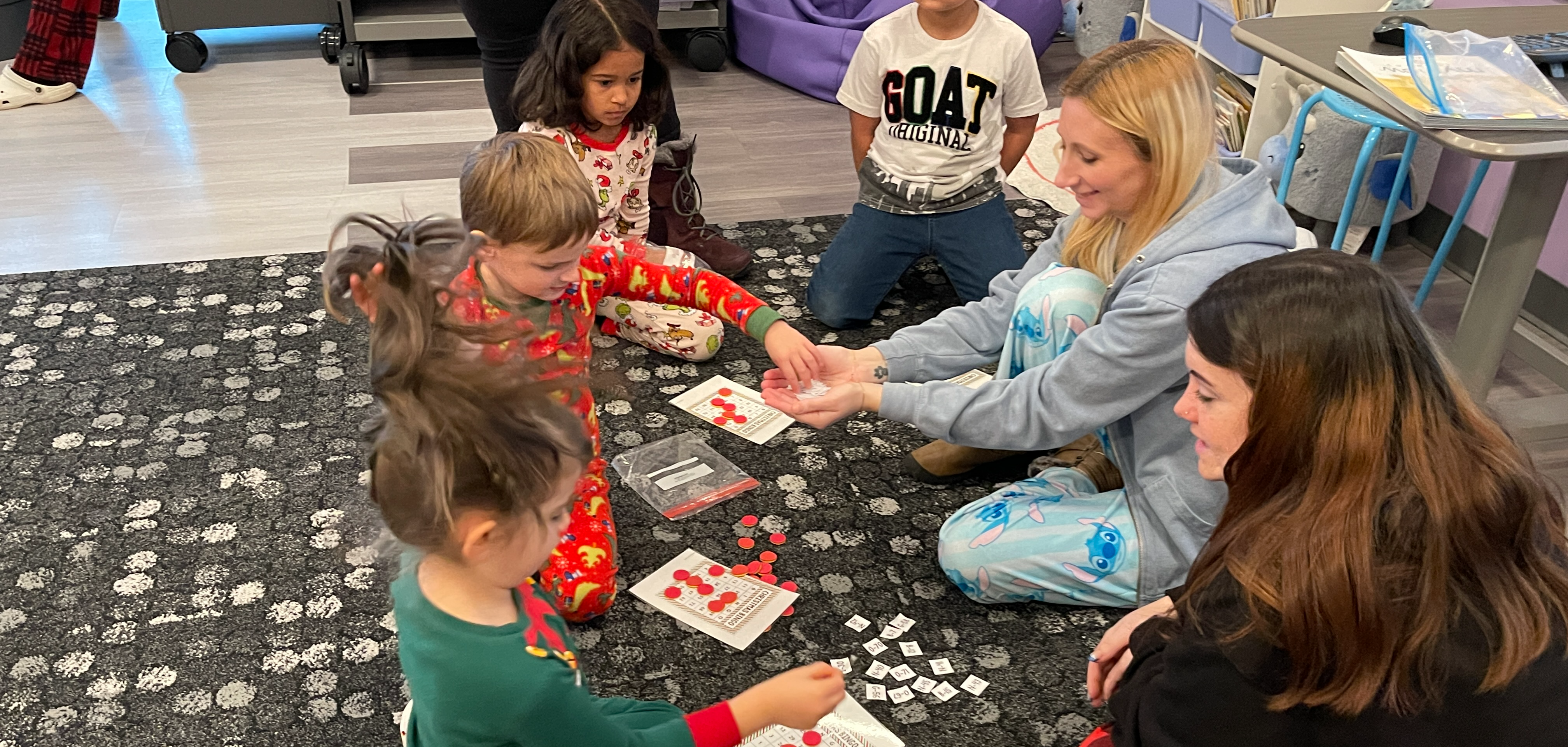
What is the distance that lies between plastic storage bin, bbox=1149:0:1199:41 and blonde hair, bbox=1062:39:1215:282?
6.87 feet

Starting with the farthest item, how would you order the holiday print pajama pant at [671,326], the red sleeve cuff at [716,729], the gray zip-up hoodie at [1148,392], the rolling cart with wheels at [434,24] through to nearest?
the rolling cart with wheels at [434,24]
the holiday print pajama pant at [671,326]
the gray zip-up hoodie at [1148,392]
the red sleeve cuff at [716,729]

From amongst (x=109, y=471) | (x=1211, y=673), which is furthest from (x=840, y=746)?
(x=109, y=471)

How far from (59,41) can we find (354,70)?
0.99 metres

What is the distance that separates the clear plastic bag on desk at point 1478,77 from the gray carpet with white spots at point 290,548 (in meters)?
0.97

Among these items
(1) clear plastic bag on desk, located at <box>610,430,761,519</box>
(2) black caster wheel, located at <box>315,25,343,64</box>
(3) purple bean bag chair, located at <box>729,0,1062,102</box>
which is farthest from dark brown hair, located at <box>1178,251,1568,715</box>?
(2) black caster wheel, located at <box>315,25,343,64</box>

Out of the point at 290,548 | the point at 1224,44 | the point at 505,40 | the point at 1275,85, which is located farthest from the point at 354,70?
the point at 1275,85

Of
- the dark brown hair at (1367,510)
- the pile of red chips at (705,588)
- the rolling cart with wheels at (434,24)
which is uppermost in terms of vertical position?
the dark brown hair at (1367,510)

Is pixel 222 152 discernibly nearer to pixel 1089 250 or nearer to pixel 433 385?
pixel 1089 250

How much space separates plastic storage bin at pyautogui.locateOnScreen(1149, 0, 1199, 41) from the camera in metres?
3.71

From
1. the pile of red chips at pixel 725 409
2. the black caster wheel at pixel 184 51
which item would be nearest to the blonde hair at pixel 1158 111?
the pile of red chips at pixel 725 409

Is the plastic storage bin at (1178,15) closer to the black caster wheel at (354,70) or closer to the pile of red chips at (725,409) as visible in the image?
the pile of red chips at (725,409)

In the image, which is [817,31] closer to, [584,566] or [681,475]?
[681,475]

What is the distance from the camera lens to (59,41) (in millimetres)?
3990

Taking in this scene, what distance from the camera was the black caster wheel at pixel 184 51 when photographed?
13.9 feet
